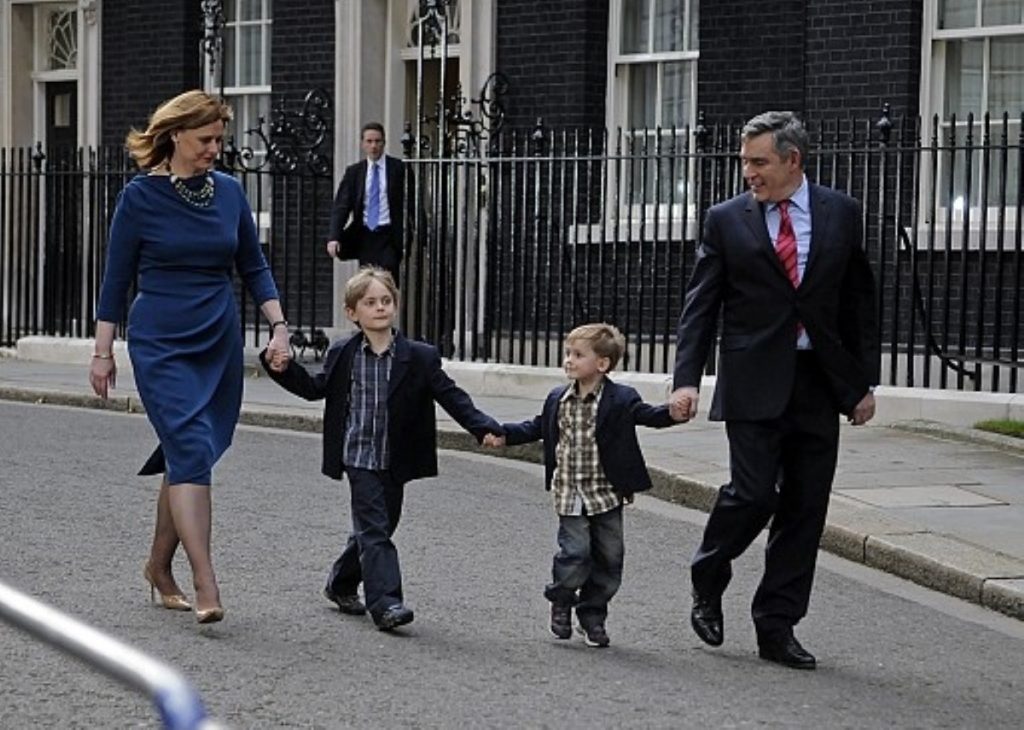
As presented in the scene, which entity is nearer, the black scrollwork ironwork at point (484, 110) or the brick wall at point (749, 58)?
the brick wall at point (749, 58)

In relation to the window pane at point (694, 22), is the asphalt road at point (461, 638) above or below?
below

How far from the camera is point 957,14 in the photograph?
49.6 feet

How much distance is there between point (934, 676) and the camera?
6637 millimetres

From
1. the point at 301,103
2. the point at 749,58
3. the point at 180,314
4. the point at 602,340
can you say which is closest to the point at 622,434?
the point at 602,340

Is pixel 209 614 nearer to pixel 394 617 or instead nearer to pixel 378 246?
pixel 394 617

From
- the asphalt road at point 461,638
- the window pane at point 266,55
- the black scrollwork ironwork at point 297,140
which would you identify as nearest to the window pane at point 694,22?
the black scrollwork ironwork at point 297,140

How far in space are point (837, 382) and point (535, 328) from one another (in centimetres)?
887

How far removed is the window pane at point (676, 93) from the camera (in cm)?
1705

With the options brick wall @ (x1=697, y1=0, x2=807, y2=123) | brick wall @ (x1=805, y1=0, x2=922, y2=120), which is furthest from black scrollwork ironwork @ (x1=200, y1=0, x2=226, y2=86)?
brick wall @ (x1=805, y1=0, x2=922, y2=120)

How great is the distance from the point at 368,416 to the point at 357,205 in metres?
9.08

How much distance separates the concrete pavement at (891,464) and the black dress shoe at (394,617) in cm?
218

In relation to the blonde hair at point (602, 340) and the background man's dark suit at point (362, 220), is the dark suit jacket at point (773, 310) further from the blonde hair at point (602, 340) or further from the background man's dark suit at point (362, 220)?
the background man's dark suit at point (362, 220)

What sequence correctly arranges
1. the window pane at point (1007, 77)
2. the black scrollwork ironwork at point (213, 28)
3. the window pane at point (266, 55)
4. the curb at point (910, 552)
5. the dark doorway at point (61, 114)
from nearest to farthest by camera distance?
the curb at point (910, 552), the window pane at point (1007, 77), the black scrollwork ironwork at point (213, 28), the window pane at point (266, 55), the dark doorway at point (61, 114)

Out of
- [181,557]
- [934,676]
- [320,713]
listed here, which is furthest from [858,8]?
[320,713]
